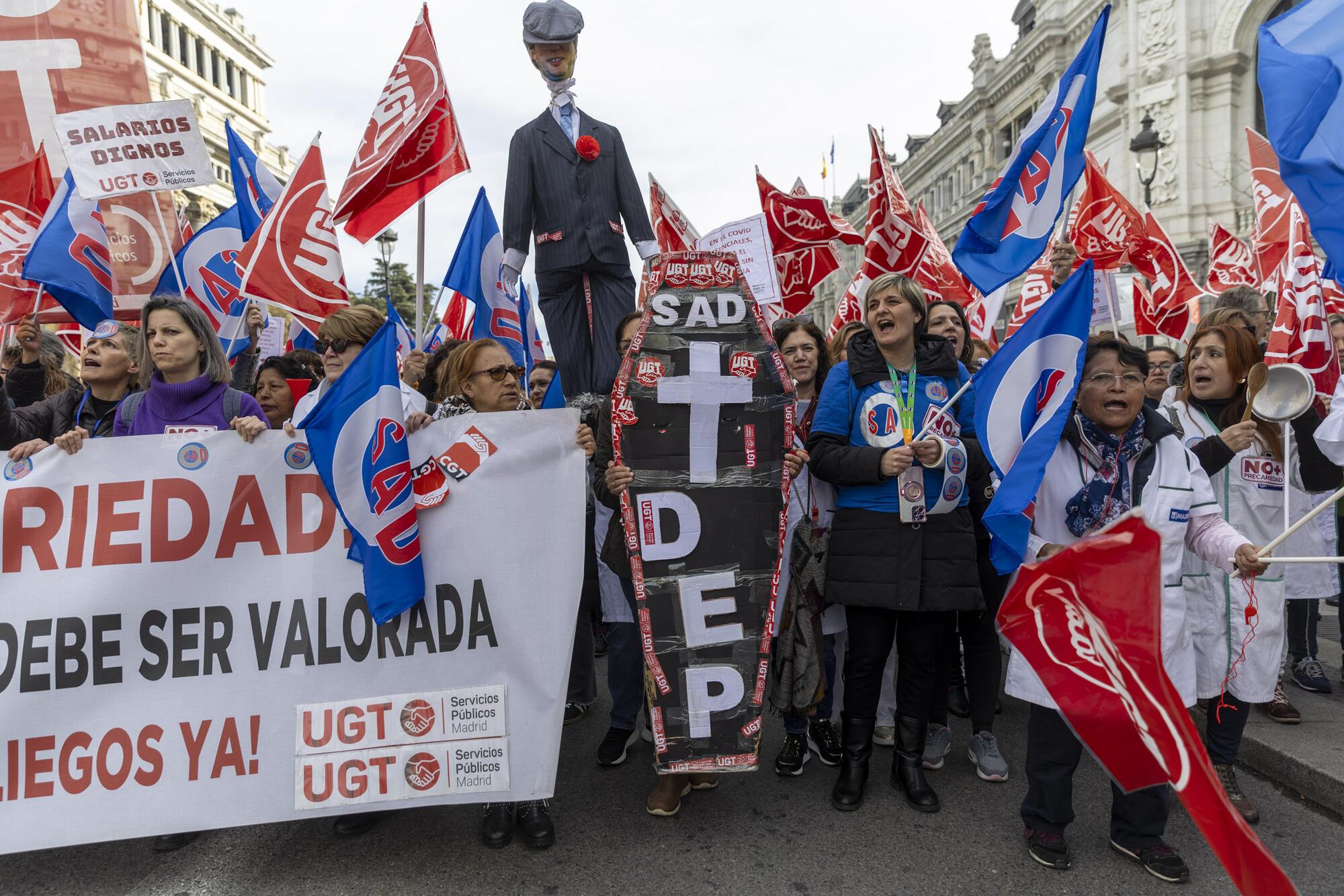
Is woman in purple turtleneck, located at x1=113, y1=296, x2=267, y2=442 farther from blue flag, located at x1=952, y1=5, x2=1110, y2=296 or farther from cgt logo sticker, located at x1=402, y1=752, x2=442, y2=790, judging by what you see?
blue flag, located at x1=952, y1=5, x2=1110, y2=296

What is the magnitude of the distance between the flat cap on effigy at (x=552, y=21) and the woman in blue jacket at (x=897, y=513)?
6.68ft

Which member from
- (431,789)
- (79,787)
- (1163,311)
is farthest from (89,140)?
(1163,311)

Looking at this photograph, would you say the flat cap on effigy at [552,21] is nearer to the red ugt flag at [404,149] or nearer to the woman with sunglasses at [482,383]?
the red ugt flag at [404,149]

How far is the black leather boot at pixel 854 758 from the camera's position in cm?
350

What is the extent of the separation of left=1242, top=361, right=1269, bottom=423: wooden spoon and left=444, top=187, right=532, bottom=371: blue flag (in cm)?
451

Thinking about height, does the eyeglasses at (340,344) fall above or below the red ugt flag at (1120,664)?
above

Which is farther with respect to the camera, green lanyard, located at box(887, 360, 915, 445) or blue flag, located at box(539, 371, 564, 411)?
blue flag, located at box(539, 371, 564, 411)

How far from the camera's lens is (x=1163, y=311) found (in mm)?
8281

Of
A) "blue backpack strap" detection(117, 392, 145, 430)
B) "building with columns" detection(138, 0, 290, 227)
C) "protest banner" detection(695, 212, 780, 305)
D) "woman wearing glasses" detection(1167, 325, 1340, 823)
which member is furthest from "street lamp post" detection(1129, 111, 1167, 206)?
"building with columns" detection(138, 0, 290, 227)

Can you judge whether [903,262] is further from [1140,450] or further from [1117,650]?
[1117,650]

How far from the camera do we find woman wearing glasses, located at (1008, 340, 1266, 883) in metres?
2.92

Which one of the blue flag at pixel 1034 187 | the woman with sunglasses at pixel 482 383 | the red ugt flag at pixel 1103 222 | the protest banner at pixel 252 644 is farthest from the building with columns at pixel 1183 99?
the protest banner at pixel 252 644

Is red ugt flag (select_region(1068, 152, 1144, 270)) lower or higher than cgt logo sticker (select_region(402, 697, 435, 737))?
higher

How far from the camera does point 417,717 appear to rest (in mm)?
3135
